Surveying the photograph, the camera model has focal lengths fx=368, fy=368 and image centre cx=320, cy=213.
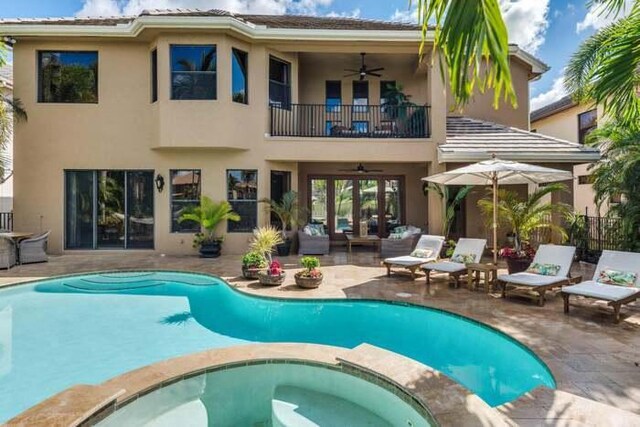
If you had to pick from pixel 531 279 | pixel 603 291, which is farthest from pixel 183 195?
pixel 603 291

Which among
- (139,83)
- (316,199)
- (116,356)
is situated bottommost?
(116,356)

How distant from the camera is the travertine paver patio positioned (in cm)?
379

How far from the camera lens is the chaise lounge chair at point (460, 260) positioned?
8859 mm

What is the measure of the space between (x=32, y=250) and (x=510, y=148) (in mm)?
15956

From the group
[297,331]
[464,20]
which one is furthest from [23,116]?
[464,20]

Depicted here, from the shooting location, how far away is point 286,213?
44.3 ft

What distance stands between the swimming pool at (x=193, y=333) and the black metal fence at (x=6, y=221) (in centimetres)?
631

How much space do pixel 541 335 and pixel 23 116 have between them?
16978mm

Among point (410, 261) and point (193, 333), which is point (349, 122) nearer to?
point (410, 261)

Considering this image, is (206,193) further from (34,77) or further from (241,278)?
(34,77)

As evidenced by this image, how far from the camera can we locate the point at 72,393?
3.95 metres

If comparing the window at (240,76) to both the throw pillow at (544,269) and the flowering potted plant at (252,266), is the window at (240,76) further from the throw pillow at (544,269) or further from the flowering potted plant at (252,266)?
the throw pillow at (544,269)

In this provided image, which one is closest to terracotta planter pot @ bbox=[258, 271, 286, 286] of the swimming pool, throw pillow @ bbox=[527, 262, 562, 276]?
the swimming pool

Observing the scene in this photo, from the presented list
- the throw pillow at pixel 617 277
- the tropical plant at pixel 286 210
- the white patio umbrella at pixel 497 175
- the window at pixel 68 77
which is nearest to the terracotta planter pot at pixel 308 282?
the white patio umbrella at pixel 497 175
